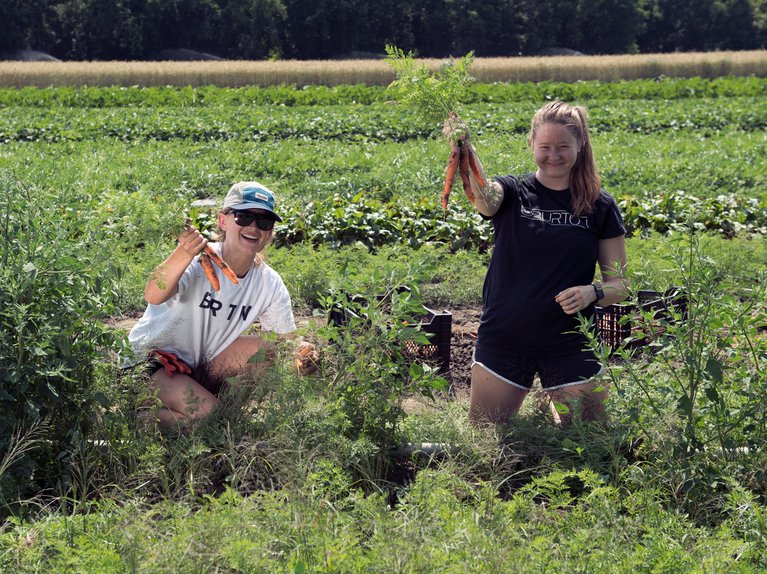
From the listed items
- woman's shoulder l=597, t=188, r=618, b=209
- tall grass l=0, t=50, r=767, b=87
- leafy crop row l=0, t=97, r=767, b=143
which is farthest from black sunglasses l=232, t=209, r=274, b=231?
tall grass l=0, t=50, r=767, b=87

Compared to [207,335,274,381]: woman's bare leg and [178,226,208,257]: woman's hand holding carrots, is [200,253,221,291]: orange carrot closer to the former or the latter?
[178,226,208,257]: woman's hand holding carrots

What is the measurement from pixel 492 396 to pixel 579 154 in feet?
4.16

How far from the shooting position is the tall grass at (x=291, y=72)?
36.1 meters

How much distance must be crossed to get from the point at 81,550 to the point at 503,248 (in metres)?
2.48

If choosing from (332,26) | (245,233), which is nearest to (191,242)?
(245,233)

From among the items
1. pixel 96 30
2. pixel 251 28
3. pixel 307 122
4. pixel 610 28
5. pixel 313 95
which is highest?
pixel 610 28

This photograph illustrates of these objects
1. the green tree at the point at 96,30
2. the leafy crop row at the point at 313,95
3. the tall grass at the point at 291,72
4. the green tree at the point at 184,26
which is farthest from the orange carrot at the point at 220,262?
the green tree at the point at 184,26

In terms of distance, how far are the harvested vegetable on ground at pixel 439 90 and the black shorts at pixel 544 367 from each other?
84 centimetres

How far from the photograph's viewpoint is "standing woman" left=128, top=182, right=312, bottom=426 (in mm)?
4500

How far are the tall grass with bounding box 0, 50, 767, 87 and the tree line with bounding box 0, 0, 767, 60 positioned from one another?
20.3 metres

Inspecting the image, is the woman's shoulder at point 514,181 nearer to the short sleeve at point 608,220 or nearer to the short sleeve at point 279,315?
the short sleeve at point 608,220

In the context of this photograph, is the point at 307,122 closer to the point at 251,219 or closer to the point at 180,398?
the point at 251,219

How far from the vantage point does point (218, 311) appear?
466 centimetres

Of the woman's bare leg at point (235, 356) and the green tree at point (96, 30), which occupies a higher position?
the green tree at point (96, 30)
